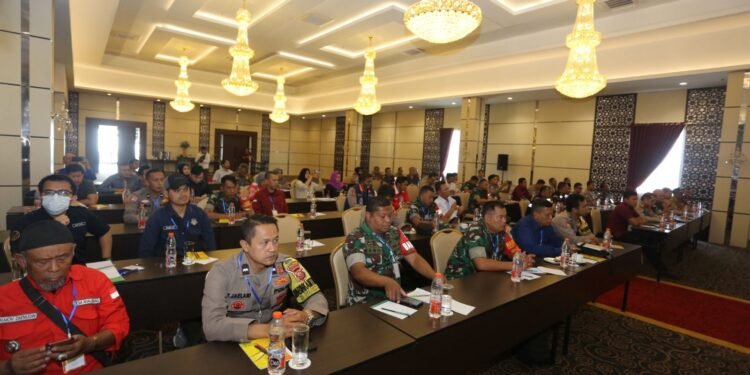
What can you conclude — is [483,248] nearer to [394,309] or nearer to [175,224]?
[394,309]

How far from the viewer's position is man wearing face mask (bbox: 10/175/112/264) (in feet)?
9.50

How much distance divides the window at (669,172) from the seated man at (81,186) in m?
12.0

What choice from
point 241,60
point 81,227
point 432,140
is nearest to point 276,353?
point 81,227

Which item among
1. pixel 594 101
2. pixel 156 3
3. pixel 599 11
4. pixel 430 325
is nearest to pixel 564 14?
pixel 599 11

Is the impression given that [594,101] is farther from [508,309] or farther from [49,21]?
[49,21]

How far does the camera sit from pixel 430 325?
2133mm

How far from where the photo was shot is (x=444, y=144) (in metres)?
14.0

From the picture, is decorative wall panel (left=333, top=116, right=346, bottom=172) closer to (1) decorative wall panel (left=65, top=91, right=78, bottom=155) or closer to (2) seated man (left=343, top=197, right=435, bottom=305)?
(1) decorative wall panel (left=65, top=91, right=78, bottom=155)

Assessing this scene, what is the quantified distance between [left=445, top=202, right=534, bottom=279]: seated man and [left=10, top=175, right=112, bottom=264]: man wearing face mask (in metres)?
3.03

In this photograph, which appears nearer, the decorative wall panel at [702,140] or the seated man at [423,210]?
the seated man at [423,210]

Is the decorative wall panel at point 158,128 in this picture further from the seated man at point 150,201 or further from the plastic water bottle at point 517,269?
the plastic water bottle at point 517,269

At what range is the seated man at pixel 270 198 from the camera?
5886mm

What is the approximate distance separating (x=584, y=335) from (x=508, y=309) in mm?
2039

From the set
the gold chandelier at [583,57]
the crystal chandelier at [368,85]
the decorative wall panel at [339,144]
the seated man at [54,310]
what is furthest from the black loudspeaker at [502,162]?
the seated man at [54,310]
